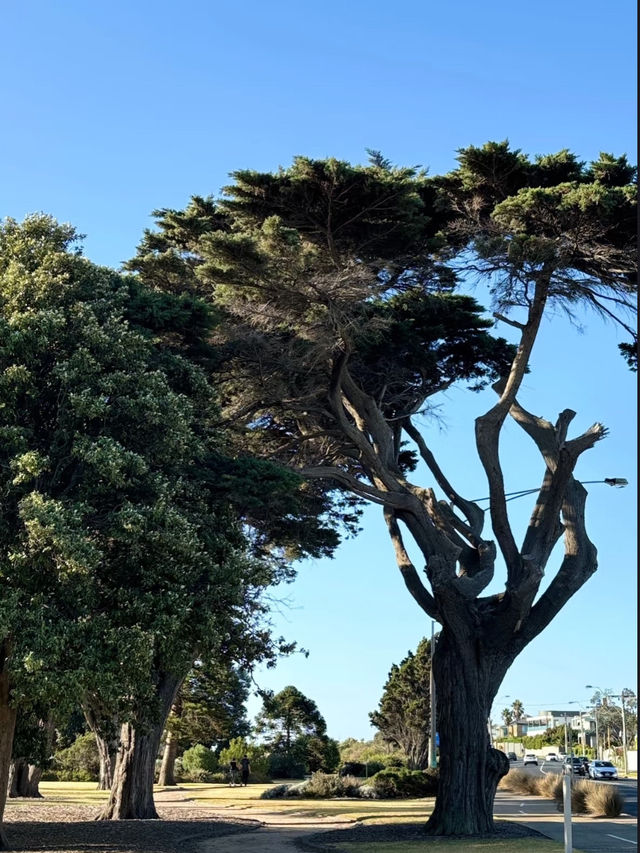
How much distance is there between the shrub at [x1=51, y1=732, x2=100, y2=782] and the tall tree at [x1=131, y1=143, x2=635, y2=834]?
33.5 m

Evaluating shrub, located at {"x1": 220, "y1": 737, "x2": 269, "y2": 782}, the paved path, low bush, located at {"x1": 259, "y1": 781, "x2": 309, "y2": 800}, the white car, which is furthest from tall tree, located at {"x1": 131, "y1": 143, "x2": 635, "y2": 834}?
the white car

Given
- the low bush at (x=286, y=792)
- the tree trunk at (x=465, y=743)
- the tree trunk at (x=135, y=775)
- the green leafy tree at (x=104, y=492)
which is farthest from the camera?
the low bush at (x=286, y=792)

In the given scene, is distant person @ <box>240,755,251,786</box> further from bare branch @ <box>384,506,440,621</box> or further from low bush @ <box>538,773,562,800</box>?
bare branch @ <box>384,506,440,621</box>

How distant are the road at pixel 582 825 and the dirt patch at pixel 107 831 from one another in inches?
273

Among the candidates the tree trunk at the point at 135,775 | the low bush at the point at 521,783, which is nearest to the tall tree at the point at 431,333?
the tree trunk at the point at 135,775

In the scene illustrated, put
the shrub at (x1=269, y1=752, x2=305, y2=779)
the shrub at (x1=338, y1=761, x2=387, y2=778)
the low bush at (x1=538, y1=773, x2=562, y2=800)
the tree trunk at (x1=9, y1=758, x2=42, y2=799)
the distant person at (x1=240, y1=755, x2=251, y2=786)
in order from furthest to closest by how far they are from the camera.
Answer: the shrub at (x1=269, y1=752, x2=305, y2=779) → the shrub at (x1=338, y1=761, x2=387, y2=778) → the distant person at (x1=240, y1=755, x2=251, y2=786) → the tree trunk at (x1=9, y1=758, x2=42, y2=799) → the low bush at (x1=538, y1=773, x2=562, y2=800)

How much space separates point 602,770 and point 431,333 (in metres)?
43.7

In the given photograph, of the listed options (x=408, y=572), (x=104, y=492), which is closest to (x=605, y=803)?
(x=408, y=572)

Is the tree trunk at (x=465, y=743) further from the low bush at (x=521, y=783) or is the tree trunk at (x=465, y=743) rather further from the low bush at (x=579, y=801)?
the low bush at (x=521, y=783)

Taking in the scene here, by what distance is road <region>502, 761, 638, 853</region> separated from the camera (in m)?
19.9

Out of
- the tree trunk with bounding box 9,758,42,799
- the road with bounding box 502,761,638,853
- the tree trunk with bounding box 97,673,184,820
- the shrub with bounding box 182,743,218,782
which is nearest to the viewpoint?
the road with bounding box 502,761,638,853

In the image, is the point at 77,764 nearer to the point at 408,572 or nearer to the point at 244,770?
the point at 244,770

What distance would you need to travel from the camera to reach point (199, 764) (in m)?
53.7

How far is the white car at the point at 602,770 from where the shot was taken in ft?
198
